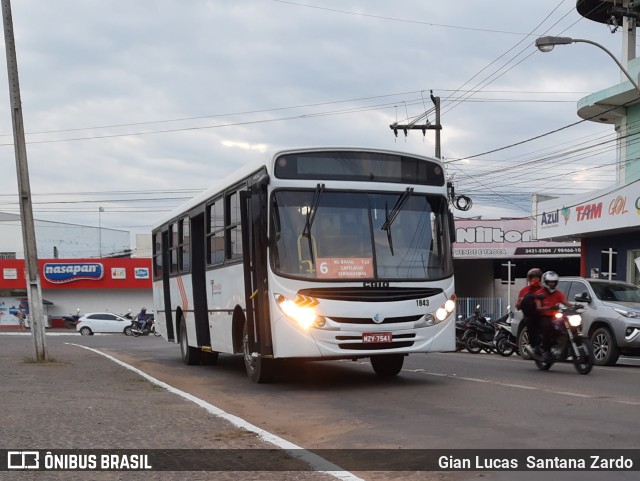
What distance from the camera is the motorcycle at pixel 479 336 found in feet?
75.8

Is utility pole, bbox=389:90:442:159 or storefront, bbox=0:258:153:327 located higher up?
utility pole, bbox=389:90:442:159

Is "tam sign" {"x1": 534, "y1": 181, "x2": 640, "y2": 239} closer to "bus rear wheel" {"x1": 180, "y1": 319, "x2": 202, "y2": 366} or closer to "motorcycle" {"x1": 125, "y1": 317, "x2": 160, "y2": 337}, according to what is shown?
"bus rear wheel" {"x1": 180, "y1": 319, "x2": 202, "y2": 366}

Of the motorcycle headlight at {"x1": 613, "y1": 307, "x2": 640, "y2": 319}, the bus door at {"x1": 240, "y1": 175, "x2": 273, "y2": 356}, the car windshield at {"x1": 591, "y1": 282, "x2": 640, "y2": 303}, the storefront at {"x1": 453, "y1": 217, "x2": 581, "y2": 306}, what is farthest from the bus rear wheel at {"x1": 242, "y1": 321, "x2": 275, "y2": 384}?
the storefront at {"x1": 453, "y1": 217, "x2": 581, "y2": 306}

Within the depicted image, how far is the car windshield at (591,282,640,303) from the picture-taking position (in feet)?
55.2

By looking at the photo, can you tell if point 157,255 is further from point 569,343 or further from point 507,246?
point 507,246

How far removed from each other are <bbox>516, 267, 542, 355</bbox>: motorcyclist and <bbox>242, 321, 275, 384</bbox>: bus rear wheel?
4303 millimetres

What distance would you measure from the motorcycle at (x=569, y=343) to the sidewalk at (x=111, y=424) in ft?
20.5

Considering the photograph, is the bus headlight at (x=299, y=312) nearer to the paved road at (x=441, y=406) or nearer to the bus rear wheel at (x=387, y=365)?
the paved road at (x=441, y=406)

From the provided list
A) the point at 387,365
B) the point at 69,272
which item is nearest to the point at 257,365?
the point at 387,365

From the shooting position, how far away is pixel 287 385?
12.7 meters

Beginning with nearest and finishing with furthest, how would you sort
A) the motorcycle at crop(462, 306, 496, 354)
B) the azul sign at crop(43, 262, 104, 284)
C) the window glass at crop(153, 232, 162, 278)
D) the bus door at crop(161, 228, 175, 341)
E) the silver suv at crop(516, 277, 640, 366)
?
1. the silver suv at crop(516, 277, 640, 366)
2. the bus door at crop(161, 228, 175, 341)
3. the window glass at crop(153, 232, 162, 278)
4. the motorcycle at crop(462, 306, 496, 354)
5. the azul sign at crop(43, 262, 104, 284)

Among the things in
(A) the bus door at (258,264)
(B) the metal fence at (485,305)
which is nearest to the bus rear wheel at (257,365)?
(A) the bus door at (258,264)

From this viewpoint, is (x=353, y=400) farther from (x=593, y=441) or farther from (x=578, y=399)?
(x=593, y=441)

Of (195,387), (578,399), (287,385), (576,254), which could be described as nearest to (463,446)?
(578,399)
